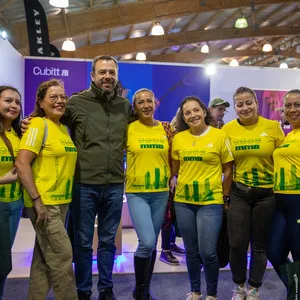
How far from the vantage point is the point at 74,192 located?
8.16ft

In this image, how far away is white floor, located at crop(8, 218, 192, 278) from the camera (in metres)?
3.41

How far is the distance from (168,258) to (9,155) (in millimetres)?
1968

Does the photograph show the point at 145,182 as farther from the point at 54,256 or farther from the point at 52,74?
the point at 52,74

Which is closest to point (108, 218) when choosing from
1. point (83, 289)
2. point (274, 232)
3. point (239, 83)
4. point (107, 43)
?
point (83, 289)

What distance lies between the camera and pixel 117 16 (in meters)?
8.15

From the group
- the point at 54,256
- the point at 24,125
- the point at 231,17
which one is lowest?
the point at 54,256

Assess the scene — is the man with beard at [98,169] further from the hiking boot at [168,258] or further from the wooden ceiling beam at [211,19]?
the wooden ceiling beam at [211,19]

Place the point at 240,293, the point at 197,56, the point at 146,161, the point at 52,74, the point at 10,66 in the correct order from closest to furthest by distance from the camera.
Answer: the point at 146,161, the point at 240,293, the point at 10,66, the point at 52,74, the point at 197,56

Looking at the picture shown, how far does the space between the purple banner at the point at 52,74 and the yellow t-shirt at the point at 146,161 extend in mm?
2763

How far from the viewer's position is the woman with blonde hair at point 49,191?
6.95ft

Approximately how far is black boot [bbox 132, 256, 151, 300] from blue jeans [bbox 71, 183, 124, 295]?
18 centimetres

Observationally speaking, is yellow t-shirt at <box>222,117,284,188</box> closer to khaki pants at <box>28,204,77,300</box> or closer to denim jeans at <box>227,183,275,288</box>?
denim jeans at <box>227,183,275,288</box>

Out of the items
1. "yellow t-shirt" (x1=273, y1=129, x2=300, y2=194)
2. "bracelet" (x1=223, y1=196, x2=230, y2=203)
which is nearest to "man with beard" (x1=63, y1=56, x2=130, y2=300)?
A: "bracelet" (x1=223, y1=196, x2=230, y2=203)

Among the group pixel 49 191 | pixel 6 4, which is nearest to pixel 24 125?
pixel 49 191
